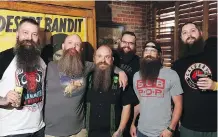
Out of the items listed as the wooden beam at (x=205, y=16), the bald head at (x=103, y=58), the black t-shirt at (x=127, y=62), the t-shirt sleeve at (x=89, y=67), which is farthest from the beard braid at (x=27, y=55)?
the wooden beam at (x=205, y=16)

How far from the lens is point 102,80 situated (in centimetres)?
329

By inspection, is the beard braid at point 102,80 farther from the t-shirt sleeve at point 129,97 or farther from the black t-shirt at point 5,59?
the black t-shirt at point 5,59

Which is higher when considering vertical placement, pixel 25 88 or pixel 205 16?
pixel 205 16

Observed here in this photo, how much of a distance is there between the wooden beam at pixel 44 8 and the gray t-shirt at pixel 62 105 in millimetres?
1191

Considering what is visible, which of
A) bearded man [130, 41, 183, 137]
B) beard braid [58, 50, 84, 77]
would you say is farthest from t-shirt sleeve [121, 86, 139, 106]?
beard braid [58, 50, 84, 77]

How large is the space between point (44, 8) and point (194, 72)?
236cm

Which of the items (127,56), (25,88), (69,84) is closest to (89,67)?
(69,84)

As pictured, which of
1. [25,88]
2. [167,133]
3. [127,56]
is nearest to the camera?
[25,88]

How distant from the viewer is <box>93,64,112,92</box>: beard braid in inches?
130

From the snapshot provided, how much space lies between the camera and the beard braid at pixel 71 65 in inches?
128

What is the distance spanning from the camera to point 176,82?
127 inches

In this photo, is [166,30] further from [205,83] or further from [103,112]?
[103,112]

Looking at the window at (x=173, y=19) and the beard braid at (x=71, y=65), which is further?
the window at (x=173, y=19)

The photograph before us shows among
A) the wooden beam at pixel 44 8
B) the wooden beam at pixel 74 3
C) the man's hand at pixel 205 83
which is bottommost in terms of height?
the man's hand at pixel 205 83
